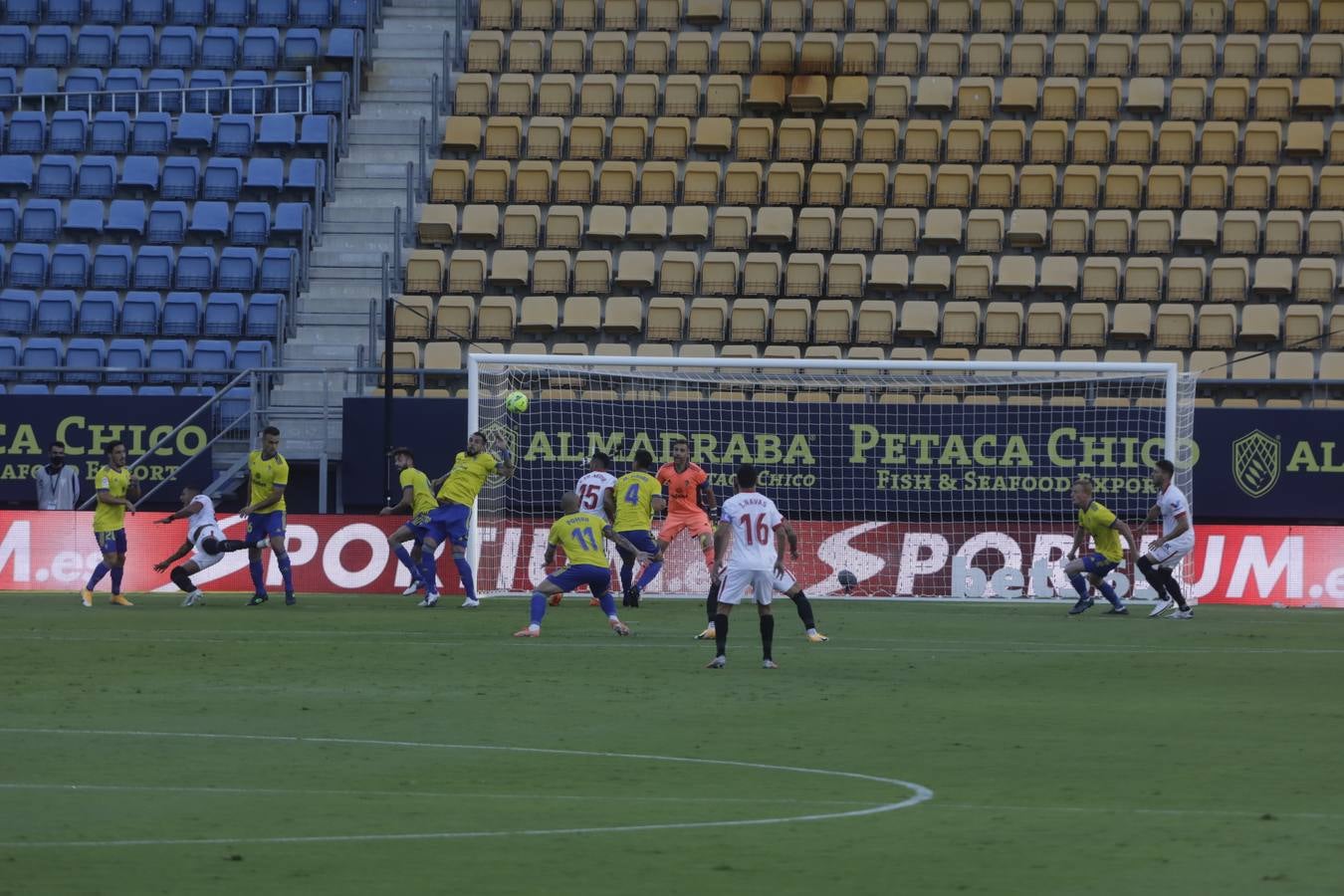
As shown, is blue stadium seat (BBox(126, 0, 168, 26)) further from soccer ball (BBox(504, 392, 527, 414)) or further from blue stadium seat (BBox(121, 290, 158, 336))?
soccer ball (BBox(504, 392, 527, 414))

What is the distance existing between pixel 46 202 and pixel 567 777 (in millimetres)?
26515

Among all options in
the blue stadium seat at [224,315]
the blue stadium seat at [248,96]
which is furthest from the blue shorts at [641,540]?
the blue stadium seat at [248,96]

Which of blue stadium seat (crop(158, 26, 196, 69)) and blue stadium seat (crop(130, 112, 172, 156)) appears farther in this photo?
blue stadium seat (crop(158, 26, 196, 69))

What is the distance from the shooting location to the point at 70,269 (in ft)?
108

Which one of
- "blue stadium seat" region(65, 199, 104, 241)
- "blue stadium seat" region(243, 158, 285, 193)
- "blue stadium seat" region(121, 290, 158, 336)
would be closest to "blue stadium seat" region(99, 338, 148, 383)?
"blue stadium seat" region(121, 290, 158, 336)

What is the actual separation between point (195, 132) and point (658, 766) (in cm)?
2662

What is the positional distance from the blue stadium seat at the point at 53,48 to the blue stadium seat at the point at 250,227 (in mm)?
6111

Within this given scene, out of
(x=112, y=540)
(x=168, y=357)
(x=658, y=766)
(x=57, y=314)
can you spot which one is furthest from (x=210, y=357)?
(x=658, y=766)

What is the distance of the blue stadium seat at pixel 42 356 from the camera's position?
31281mm

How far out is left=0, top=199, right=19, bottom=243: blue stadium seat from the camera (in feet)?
110

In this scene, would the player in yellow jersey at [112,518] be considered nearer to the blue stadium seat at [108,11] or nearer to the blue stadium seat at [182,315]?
the blue stadium seat at [182,315]

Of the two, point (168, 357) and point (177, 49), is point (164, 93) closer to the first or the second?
point (177, 49)

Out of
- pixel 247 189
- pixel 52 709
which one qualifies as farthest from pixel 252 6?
pixel 52 709

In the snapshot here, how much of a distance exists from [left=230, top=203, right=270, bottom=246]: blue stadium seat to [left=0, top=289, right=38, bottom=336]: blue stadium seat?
350 centimetres
